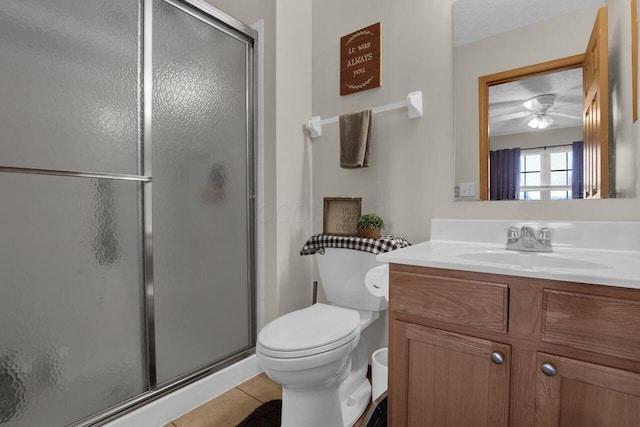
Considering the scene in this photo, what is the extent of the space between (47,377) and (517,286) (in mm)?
1526

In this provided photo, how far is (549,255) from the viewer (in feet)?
3.60

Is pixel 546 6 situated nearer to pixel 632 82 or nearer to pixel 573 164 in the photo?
pixel 632 82

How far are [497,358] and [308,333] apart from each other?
62cm

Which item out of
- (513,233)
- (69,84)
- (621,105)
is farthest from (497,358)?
(69,84)

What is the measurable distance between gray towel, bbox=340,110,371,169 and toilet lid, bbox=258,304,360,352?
73 centimetres

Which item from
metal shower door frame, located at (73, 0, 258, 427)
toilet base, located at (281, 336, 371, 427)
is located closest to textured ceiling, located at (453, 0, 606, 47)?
metal shower door frame, located at (73, 0, 258, 427)

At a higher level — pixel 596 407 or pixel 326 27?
pixel 326 27

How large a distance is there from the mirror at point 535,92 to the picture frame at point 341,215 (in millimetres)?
504

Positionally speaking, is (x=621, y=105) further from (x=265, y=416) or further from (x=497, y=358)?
(x=265, y=416)

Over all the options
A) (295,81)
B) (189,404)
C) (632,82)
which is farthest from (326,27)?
(189,404)

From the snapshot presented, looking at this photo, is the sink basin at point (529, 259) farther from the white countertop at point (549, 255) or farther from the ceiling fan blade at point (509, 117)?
the ceiling fan blade at point (509, 117)

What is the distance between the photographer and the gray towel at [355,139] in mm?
1611

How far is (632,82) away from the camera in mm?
1076

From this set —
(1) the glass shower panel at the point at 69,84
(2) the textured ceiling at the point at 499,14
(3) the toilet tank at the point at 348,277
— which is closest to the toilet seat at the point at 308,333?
(3) the toilet tank at the point at 348,277
